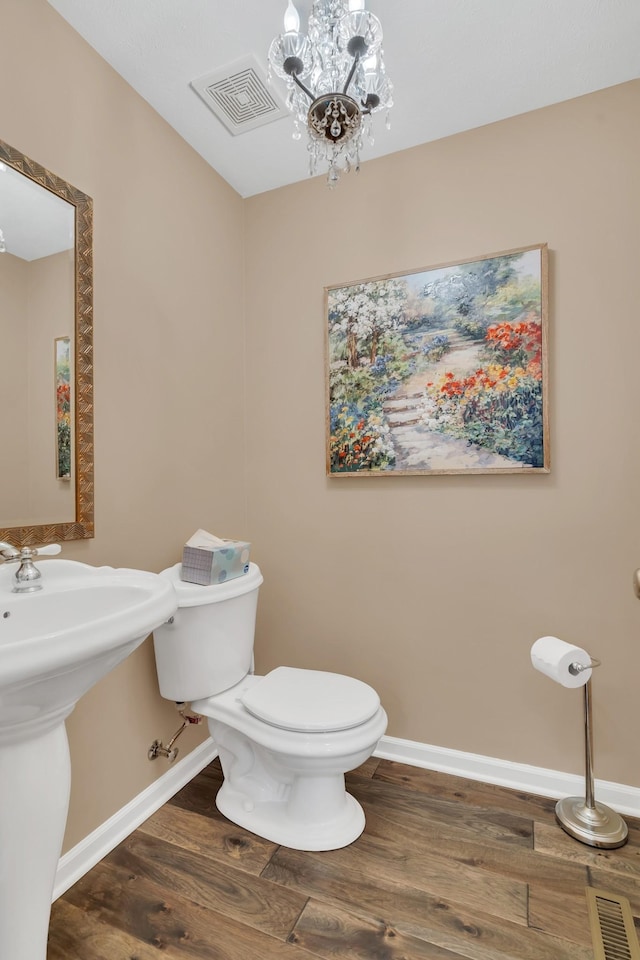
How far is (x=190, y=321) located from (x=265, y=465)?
69 centimetres

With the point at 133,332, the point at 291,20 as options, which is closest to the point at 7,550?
the point at 133,332

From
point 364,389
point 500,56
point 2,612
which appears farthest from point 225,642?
point 500,56

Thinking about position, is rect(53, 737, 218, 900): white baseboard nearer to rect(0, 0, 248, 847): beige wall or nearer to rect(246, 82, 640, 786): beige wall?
rect(0, 0, 248, 847): beige wall

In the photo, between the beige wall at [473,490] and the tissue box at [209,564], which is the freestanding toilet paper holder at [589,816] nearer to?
the beige wall at [473,490]

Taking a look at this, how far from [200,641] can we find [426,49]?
2026mm

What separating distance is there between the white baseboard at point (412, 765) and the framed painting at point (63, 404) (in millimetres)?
1096

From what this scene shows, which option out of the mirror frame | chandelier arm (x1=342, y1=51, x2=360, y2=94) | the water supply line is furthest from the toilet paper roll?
chandelier arm (x1=342, y1=51, x2=360, y2=94)

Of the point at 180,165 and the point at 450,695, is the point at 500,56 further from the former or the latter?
the point at 450,695

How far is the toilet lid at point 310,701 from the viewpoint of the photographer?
1450mm

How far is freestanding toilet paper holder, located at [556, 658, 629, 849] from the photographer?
1503mm

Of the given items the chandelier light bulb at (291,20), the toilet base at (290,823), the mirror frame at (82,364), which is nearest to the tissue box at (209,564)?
the mirror frame at (82,364)

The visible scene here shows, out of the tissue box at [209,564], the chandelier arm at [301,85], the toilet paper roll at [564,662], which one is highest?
the chandelier arm at [301,85]

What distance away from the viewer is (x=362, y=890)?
134 cm

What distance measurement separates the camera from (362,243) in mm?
2021
